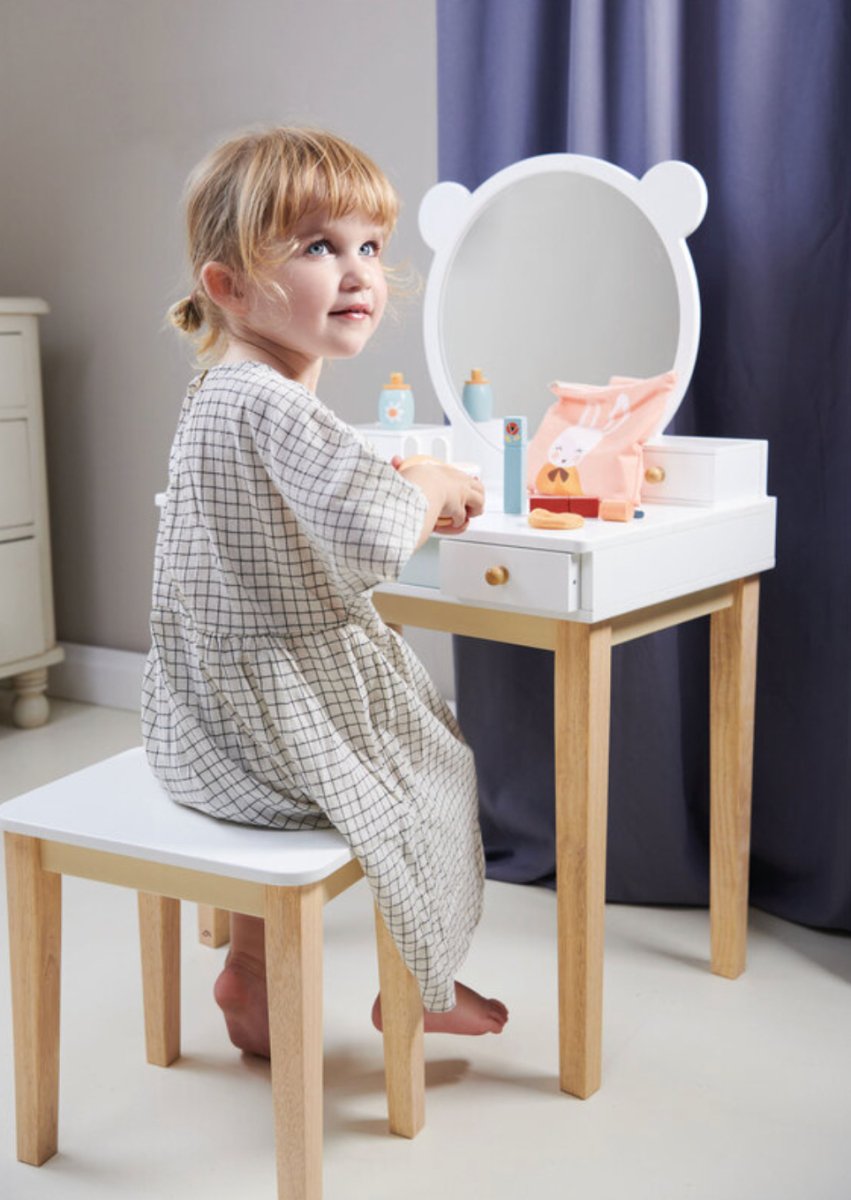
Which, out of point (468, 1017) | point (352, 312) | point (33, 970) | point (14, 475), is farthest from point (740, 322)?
point (14, 475)

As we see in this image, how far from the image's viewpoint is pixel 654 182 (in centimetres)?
177

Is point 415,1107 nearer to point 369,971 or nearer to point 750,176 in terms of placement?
point 369,971

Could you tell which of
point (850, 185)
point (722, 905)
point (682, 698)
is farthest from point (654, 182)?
point (722, 905)

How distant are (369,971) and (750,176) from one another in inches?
46.8

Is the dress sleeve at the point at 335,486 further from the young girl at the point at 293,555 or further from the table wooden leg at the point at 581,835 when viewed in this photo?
the table wooden leg at the point at 581,835

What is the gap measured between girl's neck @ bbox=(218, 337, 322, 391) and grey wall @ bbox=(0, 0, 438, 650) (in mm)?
1073

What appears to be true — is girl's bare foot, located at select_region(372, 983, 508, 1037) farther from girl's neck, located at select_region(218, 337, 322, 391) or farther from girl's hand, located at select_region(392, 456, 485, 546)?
girl's neck, located at select_region(218, 337, 322, 391)

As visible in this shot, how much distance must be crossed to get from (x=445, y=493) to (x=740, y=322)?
703 mm

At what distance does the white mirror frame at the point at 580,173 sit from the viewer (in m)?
1.75

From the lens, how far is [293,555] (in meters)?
1.33

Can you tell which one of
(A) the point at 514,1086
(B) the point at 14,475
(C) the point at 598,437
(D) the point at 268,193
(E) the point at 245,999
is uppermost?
(D) the point at 268,193

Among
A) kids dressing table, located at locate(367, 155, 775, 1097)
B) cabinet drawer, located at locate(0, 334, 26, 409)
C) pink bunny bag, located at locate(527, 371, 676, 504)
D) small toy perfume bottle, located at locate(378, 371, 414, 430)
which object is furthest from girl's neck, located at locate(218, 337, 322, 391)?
cabinet drawer, located at locate(0, 334, 26, 409)

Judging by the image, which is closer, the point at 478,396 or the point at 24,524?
the point at 478,396

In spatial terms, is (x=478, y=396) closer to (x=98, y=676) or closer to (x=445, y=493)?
(x=445, y=493)
